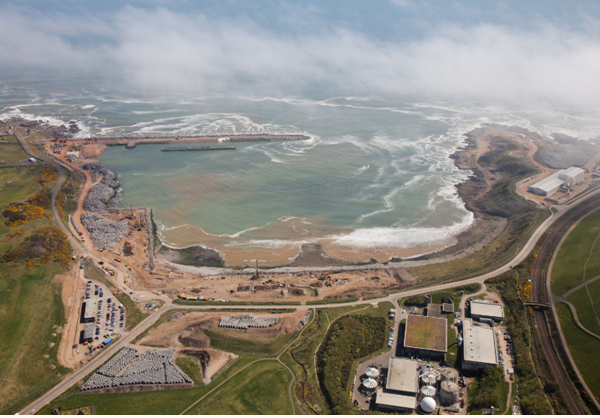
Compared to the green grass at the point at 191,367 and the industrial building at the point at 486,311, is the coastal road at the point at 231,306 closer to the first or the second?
the industrial building at the point at 486,311

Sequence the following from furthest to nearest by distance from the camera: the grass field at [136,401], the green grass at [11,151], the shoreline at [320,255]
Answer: the green grass at [11,151] → the shoreline at [320,255] → the grass field at [136,401]

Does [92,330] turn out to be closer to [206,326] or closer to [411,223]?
[206,326]

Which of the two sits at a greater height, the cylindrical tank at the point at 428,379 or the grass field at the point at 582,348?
the grass field at the point at 582,348

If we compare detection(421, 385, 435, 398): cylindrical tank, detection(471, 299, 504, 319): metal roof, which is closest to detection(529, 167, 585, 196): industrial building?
detection(471, 299, 504, 319): metal roof

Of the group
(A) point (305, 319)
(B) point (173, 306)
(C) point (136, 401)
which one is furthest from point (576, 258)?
(C) point (136, 401)

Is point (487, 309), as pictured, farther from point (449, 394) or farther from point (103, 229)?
point (103, 229)

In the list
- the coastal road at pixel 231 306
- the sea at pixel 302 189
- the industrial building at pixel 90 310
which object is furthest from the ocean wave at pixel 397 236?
the industrial building at pixel 90 310
